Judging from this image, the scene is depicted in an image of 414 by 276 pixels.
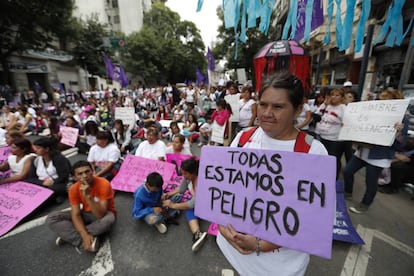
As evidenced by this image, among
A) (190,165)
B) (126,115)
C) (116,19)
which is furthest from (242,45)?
(116,19)

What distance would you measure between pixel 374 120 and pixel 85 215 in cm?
388

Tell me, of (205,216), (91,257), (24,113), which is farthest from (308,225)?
(24,113)

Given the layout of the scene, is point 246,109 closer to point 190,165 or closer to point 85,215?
point 190,165

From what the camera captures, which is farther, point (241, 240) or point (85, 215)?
point (85, 215)

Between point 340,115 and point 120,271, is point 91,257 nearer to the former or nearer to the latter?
point 120,271

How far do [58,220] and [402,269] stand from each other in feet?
12.8

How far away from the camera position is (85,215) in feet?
8.34

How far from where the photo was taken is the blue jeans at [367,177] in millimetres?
2564

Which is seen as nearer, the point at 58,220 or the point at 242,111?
the point at 58,220

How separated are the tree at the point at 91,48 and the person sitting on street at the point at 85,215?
1002 inches

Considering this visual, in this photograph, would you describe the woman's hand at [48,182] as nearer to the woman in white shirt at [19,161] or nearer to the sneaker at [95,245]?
the woman in white shirt at [19,161]

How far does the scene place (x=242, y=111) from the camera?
4.14 metres

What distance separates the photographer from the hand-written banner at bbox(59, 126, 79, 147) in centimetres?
566

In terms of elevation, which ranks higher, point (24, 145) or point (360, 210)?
point (24, 145)
